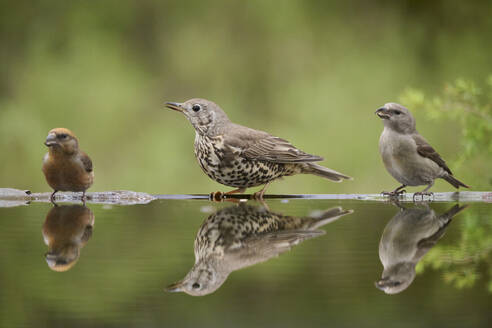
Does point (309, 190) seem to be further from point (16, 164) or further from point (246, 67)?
point (16, 164)

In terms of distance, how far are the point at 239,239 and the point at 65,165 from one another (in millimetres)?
1607

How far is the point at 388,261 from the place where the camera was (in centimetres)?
183

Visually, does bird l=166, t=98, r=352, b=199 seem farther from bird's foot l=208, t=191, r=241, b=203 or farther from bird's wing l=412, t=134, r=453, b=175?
bird's wing l=412, t=134, r=453, b=175

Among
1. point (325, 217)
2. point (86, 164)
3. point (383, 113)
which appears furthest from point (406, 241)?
point (86, 164)

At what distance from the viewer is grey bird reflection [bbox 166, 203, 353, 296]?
160cm

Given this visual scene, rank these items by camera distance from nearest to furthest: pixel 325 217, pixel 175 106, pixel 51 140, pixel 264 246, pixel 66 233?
pixel 264 246 → pixel 66 233 → pixel 325 217 → pixel 51 140 → pixel 175 106

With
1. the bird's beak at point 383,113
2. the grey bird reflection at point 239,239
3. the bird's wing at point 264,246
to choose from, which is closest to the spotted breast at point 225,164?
the grey bird reflection at point 239,239

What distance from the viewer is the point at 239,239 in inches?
83.0

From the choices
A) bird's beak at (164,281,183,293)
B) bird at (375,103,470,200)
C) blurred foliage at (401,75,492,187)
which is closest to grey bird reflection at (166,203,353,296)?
bird's beak at (164,281,183,293)

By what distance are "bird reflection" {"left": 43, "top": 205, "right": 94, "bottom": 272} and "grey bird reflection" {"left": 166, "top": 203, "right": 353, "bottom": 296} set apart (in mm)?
356

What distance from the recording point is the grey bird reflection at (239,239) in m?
1.60

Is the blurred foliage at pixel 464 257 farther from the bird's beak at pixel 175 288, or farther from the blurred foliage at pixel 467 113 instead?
the blurred foliage at pixel 467 113

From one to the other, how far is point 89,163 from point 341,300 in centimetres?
238

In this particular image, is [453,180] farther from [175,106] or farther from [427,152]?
[175,106]
